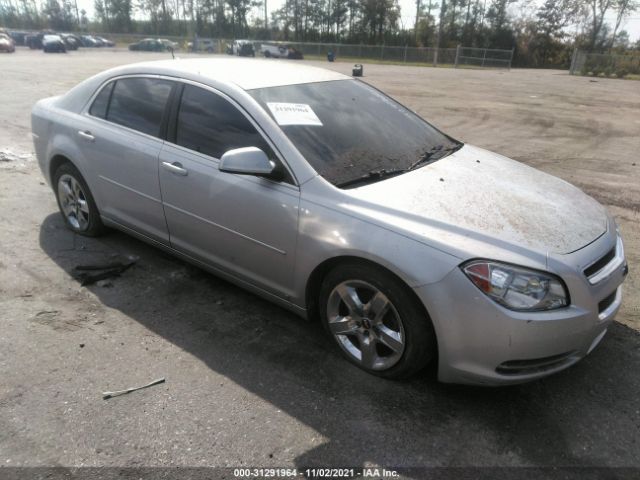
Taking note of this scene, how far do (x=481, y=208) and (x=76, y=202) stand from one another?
3.55 m

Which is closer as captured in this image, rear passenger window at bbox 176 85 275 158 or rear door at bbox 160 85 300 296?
rear door at bbox 160 85 300 296

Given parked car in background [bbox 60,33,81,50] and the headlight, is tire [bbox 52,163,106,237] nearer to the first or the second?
the headlight

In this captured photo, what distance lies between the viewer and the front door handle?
3.33m

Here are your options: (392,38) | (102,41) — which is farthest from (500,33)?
(102,41)

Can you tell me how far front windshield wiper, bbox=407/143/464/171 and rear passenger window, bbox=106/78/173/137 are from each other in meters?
1.85

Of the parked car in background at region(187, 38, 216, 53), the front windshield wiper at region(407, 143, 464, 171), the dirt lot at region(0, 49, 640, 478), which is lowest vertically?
the parked car in background at region(187, 38, 216, 53)

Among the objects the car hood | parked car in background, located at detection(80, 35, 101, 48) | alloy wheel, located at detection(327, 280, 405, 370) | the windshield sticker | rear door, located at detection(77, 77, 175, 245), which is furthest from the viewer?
parked car in background, located at detection(80, 35, 101, 48)

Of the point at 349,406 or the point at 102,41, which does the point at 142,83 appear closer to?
the point at 349,406

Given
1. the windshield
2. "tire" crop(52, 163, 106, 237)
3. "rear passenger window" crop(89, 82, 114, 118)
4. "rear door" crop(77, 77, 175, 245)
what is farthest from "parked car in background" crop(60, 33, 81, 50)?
the windshield

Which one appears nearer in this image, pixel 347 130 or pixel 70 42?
pixel 347 130

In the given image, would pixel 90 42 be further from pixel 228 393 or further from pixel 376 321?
pixel 376 321

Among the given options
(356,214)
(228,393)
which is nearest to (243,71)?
(356,214)

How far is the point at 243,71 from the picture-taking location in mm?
3539

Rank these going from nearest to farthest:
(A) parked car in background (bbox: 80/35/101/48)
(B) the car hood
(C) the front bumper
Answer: (C) the front bumper → (B) the car hood → (A) parked car in background (bbox: 80/35/101/48)
